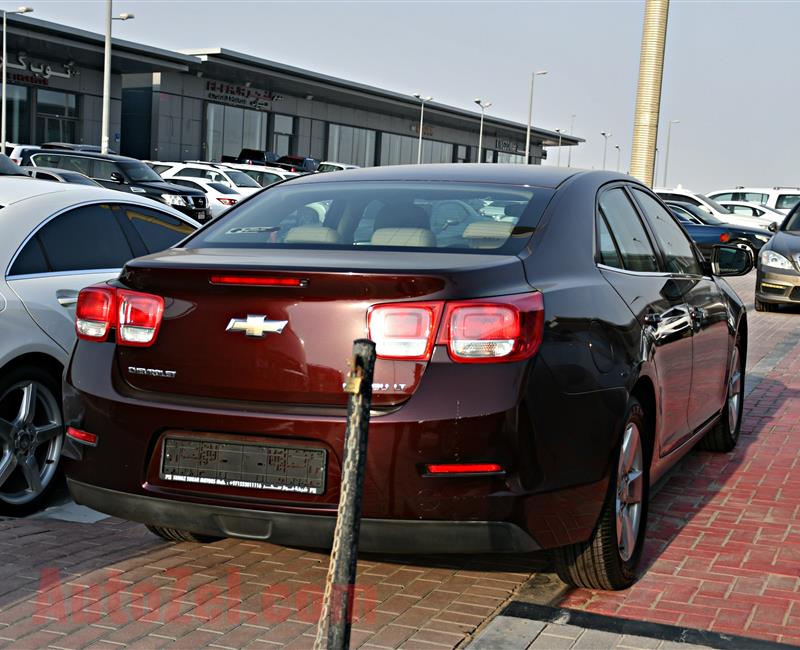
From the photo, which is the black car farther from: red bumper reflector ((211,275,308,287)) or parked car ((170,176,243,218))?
red bumper reflector ((211,275,308,287))

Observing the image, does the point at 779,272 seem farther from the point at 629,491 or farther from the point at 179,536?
the point at 179,536

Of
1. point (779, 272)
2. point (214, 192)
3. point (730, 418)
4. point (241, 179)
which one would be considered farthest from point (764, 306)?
point (241, 179)

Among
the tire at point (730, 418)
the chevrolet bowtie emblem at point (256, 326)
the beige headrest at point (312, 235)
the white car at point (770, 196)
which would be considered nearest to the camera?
the chevrolet bowtie emblem at point (256, 326)

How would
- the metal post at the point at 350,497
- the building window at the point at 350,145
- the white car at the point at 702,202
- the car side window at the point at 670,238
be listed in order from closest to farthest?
the metal post at the point at 350,497
the car side window at the point at 670,238
the white car at the point at 702,202
the building window at the point at 350,145

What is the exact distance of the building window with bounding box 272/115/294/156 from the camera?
2594 inches

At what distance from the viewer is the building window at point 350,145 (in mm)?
70675

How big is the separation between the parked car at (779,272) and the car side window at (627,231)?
11.6 m

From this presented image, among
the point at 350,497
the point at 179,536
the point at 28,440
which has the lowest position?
the point at 179,536

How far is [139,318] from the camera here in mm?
3943

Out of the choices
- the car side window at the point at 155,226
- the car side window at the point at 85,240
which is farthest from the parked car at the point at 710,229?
the car side window at the point at 85,240

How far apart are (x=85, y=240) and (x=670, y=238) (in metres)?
3.05

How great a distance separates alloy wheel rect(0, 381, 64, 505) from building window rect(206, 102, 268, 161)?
56.1 metres

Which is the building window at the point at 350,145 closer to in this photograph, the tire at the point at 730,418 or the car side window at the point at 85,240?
the tire at the point at 730,418

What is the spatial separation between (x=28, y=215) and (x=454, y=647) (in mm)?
3330
